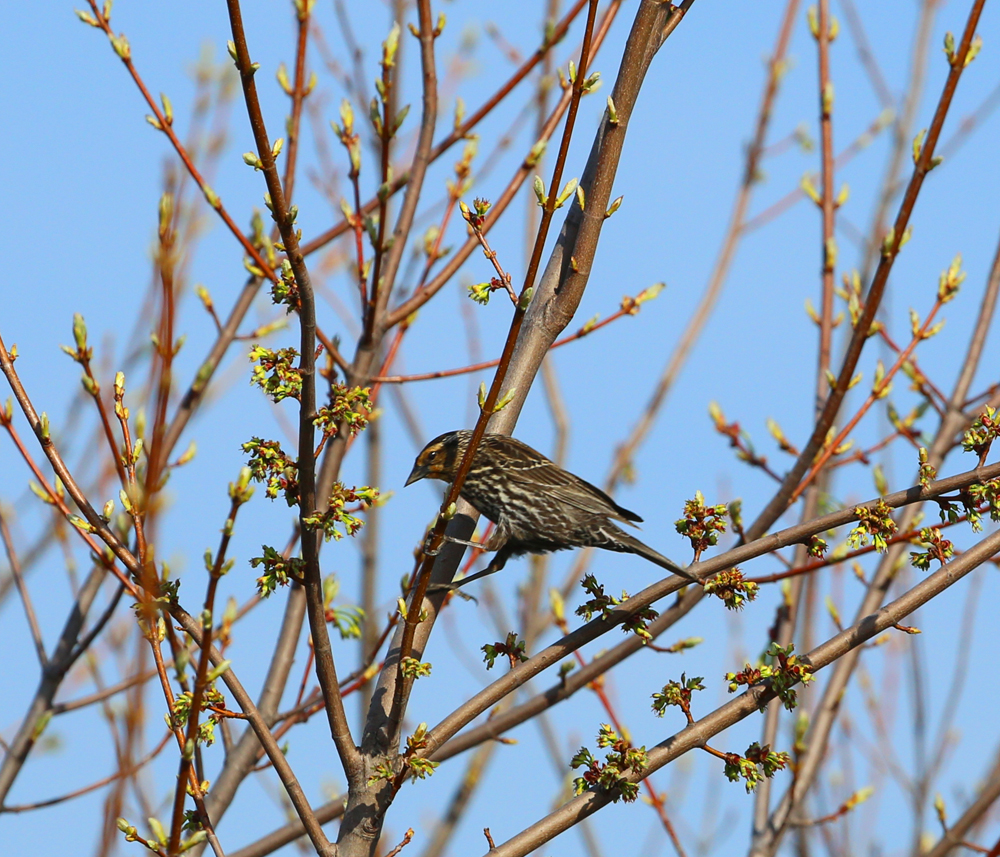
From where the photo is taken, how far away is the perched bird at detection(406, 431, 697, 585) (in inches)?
181

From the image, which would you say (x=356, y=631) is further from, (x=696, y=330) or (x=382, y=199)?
(x=696, y=330)

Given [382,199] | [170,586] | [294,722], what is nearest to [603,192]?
[382,199]

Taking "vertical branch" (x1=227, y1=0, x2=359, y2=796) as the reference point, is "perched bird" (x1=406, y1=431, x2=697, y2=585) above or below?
above

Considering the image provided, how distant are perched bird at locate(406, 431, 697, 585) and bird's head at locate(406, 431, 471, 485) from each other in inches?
10.4

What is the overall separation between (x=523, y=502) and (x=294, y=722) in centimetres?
124

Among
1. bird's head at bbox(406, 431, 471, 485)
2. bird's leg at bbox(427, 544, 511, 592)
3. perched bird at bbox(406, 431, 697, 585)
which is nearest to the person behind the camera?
bird's leg at bbox(427, 544, 511, 592)

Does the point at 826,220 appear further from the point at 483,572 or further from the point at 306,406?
the point at 306,406

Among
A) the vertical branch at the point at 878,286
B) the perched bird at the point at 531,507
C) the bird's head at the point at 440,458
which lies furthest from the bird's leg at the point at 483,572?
the vertical branch at the point at 878,286

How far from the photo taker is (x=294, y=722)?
455cm

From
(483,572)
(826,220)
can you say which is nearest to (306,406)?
(483,572)

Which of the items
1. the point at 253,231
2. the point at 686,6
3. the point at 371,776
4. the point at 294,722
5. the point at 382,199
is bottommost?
the point at 371,776

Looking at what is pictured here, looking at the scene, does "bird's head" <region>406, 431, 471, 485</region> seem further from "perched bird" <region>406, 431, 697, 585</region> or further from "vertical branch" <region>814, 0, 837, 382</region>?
"vertical branch" <region>814, 0, 837, 382</region>

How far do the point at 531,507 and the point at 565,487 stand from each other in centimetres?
21

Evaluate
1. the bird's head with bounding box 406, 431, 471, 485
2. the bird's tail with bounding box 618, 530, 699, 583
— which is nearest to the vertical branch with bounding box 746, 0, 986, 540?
the bird's tail with bounding box 618, 530, 699, 583
